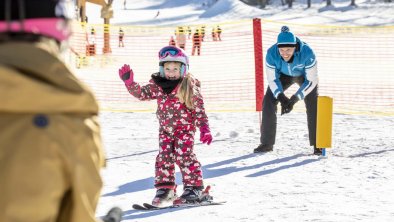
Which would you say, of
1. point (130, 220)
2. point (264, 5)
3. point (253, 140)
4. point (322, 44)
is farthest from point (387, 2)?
point (130, 220)

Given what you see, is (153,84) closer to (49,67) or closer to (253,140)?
(253,140)

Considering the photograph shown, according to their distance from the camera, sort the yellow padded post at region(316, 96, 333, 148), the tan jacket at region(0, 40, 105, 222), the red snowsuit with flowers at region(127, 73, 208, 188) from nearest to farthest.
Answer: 1. the tan jacket at region(0, 40, 105, 222)
2. the red snowsuit with flowers at region(127, 73, 208, 188)
3. the yellow padded post at region(316, 96, 333, 148)

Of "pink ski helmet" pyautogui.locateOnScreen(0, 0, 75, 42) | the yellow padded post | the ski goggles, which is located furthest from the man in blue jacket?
"pink ski helmet" pyautogui.locateOnScreen(0, 0, 75, 42)

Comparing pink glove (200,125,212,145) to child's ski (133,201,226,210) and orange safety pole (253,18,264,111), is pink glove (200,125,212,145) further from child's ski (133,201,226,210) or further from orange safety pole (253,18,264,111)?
orange safety pole (253,18,264,111)

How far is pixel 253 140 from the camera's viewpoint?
10.6 m

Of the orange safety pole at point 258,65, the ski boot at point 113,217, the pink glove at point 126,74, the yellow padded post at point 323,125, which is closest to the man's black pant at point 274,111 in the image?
the yellow padded post at point 323,125

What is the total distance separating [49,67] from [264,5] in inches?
3016

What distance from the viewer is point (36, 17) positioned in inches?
70.5

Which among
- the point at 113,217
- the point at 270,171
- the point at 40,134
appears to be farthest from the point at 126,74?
the point at 40,134

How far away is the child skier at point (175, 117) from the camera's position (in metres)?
6.62

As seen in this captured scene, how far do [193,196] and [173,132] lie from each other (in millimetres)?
568

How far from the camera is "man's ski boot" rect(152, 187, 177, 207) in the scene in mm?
6637

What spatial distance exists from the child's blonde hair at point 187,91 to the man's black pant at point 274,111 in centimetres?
297

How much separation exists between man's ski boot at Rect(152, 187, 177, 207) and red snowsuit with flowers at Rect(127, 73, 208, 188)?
45mm
